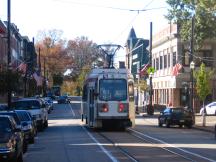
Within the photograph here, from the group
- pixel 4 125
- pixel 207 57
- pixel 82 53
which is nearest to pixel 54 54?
pixel 82 53

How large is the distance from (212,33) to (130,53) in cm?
5404

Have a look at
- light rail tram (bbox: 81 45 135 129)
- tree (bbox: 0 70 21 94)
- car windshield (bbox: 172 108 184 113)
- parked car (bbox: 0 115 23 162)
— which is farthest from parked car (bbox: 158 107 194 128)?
parked car (bbox: 0 115 23 162)

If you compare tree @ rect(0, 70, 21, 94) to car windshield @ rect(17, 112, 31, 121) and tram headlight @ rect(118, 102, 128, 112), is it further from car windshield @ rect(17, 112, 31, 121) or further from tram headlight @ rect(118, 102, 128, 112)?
car windshield @ rect(17, 112, 31, 121)

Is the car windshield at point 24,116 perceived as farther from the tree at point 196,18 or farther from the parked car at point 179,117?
the tree at point 196,18

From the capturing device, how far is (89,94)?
37.8 metres

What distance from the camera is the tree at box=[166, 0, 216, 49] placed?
63.1 meters

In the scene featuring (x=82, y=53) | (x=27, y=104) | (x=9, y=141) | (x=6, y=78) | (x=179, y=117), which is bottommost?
(x=179, y=117)

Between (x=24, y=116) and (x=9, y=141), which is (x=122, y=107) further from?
(x=9, y=141)

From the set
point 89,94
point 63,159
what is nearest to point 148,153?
point 63,159

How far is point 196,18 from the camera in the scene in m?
64.2

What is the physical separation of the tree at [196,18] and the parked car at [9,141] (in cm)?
4528

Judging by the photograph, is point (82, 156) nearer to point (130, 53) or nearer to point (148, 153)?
point (148, 153)

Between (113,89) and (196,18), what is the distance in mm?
30532

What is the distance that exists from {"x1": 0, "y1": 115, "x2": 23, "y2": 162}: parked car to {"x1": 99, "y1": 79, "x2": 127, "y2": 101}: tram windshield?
17180 mm
